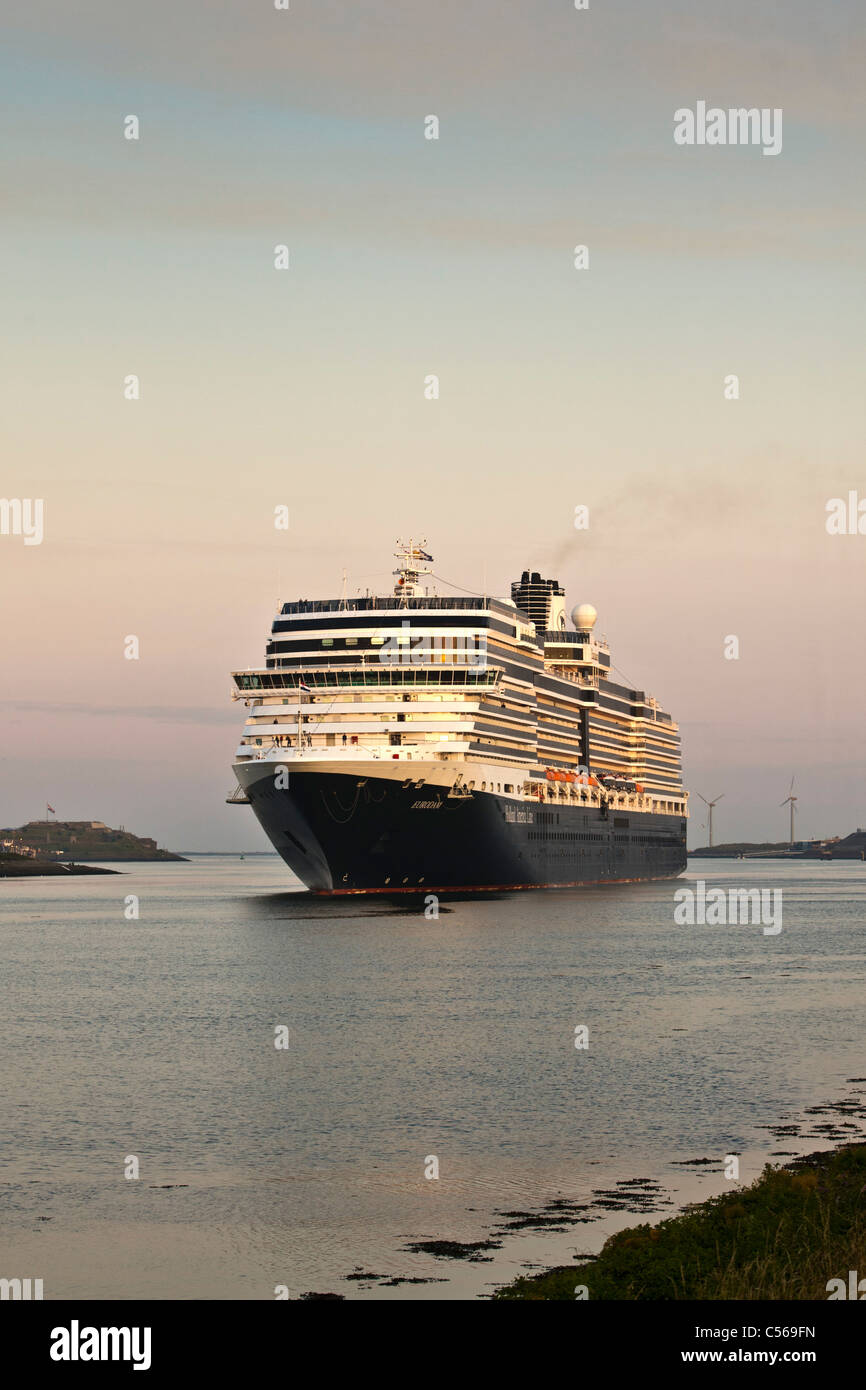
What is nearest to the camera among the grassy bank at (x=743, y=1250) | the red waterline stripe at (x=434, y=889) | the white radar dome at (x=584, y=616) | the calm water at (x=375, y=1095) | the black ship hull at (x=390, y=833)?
the grassy bank at (x=743, y=1250)

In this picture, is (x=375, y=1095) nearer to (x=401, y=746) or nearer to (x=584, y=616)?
(x=401, y=746)

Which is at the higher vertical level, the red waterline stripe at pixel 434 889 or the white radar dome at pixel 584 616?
the white radar dome at pixel 584 616

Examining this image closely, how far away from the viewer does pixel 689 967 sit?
251ft

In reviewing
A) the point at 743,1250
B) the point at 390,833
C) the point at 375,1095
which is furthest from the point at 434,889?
the point at 743,1250

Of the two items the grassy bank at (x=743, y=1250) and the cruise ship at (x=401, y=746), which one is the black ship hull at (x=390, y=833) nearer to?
the cruise ship at (x=401, y=746)

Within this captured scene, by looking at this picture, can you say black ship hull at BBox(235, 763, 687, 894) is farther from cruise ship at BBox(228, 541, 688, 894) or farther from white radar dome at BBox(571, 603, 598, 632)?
white radar dome at BBox(571, 603, 598, 632)

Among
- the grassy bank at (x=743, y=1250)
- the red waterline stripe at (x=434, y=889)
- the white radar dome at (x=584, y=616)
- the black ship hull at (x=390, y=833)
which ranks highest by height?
the white radar dome at (x=584, y=616)

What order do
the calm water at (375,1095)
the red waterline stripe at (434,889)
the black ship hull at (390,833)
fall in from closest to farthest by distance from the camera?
the calm water at (375,1095) < the black ship hull at (390,833) < the red waterline stripe at (434,889)

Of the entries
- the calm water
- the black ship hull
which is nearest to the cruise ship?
the black ship hull

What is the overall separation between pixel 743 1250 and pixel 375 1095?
57.0 ft

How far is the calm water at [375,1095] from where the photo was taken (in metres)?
26.4

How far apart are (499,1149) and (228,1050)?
16.7 meters

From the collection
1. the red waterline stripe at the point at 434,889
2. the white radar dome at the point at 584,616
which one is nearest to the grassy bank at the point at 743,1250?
the red waterline stripe at the point at 434,889

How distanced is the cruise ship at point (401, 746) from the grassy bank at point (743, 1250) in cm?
7195
